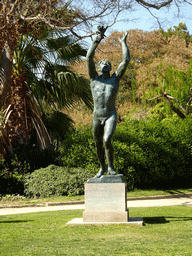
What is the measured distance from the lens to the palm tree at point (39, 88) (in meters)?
13.8

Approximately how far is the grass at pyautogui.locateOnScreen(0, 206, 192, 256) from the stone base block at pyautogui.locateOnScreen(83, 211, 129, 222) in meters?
0.26

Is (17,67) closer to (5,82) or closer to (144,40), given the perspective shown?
(5,82)

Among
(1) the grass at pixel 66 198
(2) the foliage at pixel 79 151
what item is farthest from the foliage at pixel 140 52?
(1) the grass at pixel 66 198

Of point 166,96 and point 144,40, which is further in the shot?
point 144,40

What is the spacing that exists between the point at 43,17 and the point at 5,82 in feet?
9.68

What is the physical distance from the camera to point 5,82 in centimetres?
Result: 1230

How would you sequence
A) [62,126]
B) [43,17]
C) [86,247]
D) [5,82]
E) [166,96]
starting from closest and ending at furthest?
1. [86,247]
2. [43,17]
3. [5,82]
4. [62,126]
5. [166,96]

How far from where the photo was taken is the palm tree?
13781 mm

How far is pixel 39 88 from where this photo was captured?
13.9 m

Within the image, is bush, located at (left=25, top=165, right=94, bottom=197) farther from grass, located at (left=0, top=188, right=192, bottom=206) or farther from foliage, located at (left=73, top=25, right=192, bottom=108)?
foliage, located at (left=73, top=25, right=192, bottom=108)

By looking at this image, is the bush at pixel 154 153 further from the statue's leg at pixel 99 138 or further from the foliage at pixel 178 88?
the statue's leg at pixel 99 138

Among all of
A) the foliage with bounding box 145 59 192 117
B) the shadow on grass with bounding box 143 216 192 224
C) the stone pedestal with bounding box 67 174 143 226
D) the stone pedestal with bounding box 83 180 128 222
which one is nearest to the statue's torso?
the stone pedestal with bounding box 67 174 143 226

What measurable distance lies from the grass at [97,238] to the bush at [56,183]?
556 cm

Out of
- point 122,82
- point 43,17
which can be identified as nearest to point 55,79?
point 43,17
